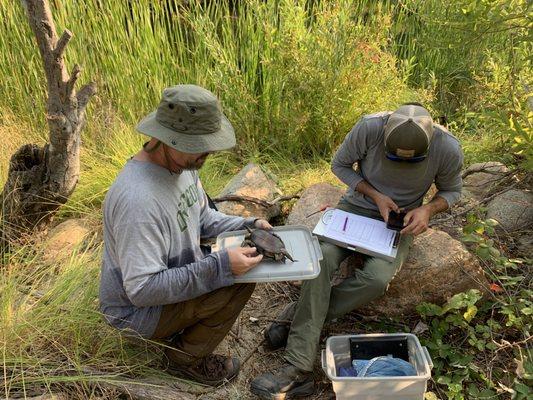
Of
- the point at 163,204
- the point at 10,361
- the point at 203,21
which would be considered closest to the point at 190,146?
the point at 163,204

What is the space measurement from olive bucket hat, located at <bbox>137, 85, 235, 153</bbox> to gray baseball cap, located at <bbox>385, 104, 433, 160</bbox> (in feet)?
3.14

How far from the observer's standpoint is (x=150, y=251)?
2.07m

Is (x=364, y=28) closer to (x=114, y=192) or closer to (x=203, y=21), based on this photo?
(x=203, y=21)

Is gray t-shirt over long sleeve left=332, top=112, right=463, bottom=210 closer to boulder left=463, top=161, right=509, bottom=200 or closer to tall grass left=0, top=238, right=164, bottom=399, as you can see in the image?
A: boulder left=463, top=161, right=509, bottom=200

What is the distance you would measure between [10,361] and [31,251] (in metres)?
0.98

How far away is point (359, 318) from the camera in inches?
121

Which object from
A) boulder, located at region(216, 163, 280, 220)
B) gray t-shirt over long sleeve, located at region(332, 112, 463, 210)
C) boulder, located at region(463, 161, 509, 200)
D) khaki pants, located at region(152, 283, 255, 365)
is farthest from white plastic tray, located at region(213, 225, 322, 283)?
boulder, located at region(463, 161, 509, 200)

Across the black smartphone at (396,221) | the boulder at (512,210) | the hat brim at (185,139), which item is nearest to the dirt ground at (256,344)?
the black smartphone at (396,221)

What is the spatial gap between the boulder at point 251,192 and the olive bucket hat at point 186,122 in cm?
157

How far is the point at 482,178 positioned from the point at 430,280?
1.51 meters

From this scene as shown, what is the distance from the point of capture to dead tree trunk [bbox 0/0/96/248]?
2906mm

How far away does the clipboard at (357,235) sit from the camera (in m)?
2.72

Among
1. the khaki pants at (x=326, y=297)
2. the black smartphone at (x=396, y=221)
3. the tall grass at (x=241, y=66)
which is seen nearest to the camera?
the khaki pants at (x=326, y=297)

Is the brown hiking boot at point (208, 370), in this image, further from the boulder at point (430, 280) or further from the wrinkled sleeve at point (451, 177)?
the wrinkled sleeve at point (451, 177)
